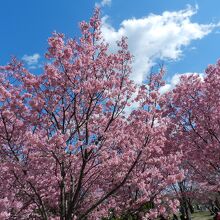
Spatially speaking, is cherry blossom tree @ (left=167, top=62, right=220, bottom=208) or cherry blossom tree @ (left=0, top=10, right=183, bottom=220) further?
cherry blossom tree @ (left=167, top=62, right=220, bottom=208)

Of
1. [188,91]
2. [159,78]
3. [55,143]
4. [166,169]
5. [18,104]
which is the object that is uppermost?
[188,91]

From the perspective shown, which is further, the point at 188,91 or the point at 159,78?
the point at 188,91

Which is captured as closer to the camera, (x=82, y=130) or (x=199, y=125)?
(x=82, y=130)

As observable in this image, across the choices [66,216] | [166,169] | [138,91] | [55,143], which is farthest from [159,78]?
[66,216]

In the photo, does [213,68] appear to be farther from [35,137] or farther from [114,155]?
[35,137]

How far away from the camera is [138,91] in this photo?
1156 centimetres

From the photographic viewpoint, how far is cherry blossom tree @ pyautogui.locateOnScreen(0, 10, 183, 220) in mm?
9953

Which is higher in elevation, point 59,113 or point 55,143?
point 59,113

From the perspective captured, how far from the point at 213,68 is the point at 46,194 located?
10.4 meters

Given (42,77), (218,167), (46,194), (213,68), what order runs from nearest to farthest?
(42,77)
(46,194)
(218,167)
(213,68)

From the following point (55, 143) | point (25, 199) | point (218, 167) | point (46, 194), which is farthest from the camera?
point (218, 167)

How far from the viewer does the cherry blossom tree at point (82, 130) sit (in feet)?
32.7

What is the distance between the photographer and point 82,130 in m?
12.0

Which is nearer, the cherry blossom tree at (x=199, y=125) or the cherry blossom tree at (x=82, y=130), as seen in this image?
the cherry blossom tree at (x=82, y=130)
